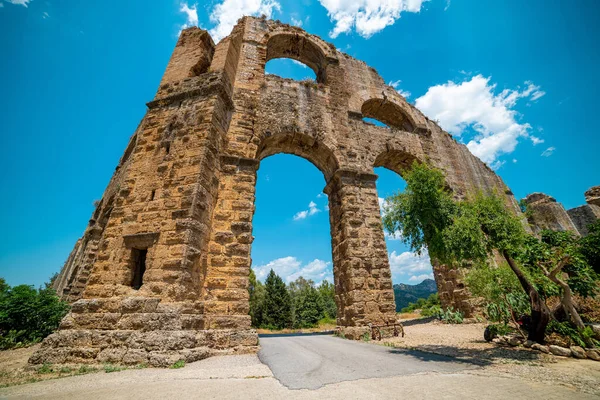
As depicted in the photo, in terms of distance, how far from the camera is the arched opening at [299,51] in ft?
40.7

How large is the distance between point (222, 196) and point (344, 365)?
509 centimetres

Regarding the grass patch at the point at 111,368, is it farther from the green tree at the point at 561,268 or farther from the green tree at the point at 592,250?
the green tree at the point at 592,250

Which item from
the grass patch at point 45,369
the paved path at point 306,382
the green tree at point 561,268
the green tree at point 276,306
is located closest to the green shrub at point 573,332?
the green tree at point 561,268

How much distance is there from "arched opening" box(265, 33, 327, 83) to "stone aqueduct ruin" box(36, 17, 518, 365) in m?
0.07

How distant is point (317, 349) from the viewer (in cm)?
575

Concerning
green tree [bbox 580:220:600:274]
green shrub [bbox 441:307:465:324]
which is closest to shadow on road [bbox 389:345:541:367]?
green tree [bbox 580:220:600:274]

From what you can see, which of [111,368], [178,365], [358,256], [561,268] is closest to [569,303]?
[561,268]

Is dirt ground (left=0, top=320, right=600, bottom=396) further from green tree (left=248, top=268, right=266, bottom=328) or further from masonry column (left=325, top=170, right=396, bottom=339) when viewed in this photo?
green tree (left=248, top=268, right=266, bottom=328)

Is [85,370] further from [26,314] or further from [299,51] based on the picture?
[299,51]

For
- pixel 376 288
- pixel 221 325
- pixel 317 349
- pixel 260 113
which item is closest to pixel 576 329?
pixel 376 288

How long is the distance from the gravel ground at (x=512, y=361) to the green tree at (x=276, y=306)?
18312 mm

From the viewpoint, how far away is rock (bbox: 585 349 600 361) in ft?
14.5

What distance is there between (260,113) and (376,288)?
23.1 ft

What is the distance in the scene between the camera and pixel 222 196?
7312mm
